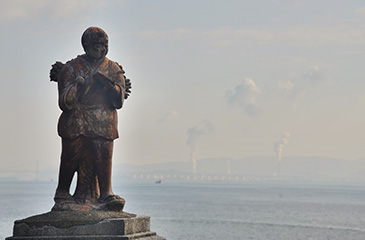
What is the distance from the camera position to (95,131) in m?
10.8

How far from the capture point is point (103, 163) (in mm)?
10977

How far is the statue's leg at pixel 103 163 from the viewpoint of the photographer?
1091 cm

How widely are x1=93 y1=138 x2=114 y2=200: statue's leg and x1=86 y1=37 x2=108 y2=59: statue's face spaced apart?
53.9 inches

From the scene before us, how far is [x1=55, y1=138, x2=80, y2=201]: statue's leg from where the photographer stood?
10852mm

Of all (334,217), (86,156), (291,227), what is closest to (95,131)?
(86,156)

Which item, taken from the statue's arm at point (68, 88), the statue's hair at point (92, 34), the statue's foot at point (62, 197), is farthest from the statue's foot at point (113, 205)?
the statue's hair at point (92, 34)

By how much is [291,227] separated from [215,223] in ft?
28.6

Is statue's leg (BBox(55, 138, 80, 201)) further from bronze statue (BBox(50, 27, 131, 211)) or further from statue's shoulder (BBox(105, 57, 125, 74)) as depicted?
statue's shoulder (BBox(105, 57, 125, 74))

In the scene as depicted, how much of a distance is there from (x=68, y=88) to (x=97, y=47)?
828 millimetres

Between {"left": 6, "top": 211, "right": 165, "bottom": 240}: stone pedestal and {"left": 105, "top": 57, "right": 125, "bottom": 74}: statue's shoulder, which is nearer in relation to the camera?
{"left": 6, "top": 211, "right": 165, "bottom": 240}: stone pedestal

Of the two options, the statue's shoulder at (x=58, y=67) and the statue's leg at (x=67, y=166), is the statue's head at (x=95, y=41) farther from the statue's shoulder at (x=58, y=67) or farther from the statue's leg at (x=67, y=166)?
the statue's leg at (x=67, y=166)

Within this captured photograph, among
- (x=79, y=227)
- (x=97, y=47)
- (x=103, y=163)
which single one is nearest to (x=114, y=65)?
(x=97, y=47)

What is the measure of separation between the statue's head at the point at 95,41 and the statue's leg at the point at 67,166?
4.66 feet

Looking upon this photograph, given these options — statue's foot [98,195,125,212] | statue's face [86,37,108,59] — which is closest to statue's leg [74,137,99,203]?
statue's foot [98,195,125,212]
